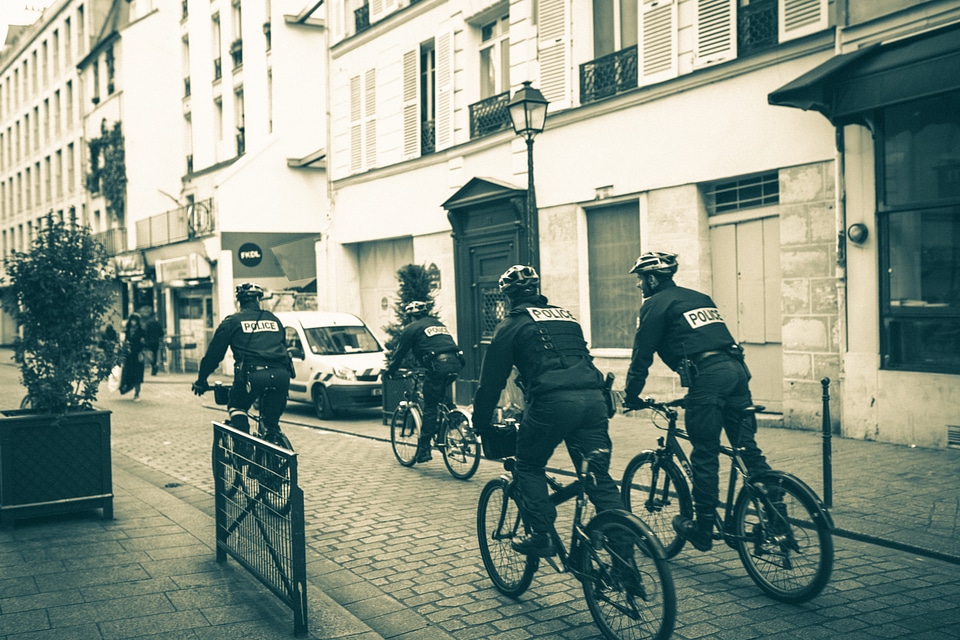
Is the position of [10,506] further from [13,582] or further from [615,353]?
[615,353]

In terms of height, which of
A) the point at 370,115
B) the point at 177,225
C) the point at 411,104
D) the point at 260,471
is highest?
the point at 370,115

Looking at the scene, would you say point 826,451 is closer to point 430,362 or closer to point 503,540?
point 503,540

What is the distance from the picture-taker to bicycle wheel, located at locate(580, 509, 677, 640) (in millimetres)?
3979

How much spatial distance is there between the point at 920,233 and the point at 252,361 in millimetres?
7041

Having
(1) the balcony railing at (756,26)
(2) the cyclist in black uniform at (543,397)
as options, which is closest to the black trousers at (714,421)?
(2) the cyclist in black uniform at (543,397)

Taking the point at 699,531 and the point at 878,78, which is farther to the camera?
the point at 878,78

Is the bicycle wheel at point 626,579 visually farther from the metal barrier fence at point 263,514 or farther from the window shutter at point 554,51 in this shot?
the window shutter at point 554,51

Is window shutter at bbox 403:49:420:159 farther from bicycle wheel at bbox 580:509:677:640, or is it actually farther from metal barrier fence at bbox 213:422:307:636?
bicycle wheel at bbox 580:509:677:640

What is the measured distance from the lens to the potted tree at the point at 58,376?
6.86 metres

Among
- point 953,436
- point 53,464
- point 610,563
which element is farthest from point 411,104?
point 610,563

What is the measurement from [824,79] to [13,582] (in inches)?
340

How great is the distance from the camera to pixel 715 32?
1259 cm

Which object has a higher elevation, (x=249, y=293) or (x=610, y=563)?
(x=249, y=293)

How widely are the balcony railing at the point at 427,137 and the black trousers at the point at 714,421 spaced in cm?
1433
